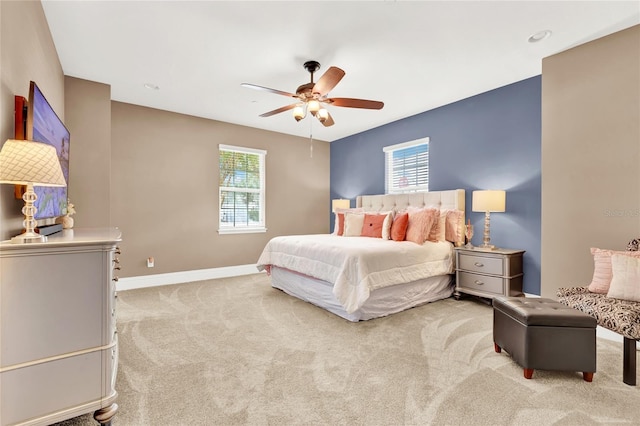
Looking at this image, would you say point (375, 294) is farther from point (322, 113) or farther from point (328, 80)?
point (328, 80)

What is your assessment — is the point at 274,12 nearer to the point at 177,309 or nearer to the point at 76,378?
the point at 76,378

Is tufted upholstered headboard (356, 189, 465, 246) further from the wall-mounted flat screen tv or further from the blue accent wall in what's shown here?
the wall-mounted flat screen tv

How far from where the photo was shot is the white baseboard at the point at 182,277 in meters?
4.29

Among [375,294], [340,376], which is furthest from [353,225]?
[340,376]

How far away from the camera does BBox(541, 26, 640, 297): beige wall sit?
8.43 feet

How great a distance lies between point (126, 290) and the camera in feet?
13.8

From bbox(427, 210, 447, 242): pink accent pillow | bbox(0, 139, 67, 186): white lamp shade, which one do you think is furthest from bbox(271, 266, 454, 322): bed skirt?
bbox(0, 139, 67, 186): white lamp shade

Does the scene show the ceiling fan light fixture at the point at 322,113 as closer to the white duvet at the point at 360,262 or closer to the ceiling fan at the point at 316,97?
the ceiling fan at the point at 316,97

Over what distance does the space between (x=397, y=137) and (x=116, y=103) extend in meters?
4.31

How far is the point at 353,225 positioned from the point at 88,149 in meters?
3.53

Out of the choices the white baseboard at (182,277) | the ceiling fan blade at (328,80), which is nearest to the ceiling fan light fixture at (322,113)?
the ceiling fan blade at (328,80)

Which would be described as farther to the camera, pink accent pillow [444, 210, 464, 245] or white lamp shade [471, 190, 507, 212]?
pink accent pillow [444, 210, 464, 245]

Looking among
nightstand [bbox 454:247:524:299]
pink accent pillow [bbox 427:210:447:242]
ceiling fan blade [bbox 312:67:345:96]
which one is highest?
ceiling fan blade [bbox 312:67:345:96]

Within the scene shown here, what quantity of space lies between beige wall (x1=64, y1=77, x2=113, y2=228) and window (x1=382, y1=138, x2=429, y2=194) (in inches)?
164
